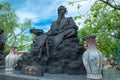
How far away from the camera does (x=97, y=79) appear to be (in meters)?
3.98

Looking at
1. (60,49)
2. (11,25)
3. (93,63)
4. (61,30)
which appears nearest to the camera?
(93,63)

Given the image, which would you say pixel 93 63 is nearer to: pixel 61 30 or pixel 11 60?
pixel 61 30

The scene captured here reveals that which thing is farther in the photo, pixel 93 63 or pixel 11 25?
pixel 11 25

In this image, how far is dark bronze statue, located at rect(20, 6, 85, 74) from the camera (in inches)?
211

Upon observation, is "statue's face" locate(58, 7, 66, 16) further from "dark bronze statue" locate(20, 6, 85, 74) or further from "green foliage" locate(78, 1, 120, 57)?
"green foliage" locate(78, 1, 120, 57)

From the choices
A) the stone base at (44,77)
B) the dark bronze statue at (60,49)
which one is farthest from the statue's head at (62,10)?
the stone base at (44,77)

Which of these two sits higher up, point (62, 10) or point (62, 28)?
point (62, 10)

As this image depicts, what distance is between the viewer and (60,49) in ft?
18.4

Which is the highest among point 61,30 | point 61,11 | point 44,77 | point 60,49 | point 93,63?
point 61,11

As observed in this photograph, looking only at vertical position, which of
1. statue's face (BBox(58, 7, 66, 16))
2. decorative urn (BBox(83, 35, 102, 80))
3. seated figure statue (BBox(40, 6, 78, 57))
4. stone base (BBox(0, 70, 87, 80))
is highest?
statue's face (BBox(58, 7, 66, 16))

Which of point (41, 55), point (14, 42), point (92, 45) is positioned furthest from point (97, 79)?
point (14, 42)

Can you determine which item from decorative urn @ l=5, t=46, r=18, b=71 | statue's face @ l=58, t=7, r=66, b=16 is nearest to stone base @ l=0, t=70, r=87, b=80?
decorative urn @ l=5, t=46, r=18, b=71

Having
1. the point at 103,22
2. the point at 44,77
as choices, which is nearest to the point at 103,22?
the point at 103,22

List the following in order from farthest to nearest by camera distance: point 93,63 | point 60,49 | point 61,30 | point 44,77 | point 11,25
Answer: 1. point 11,25
2. point 61,30
3. point 60,49
4. point 44,77
5. point 93,63
